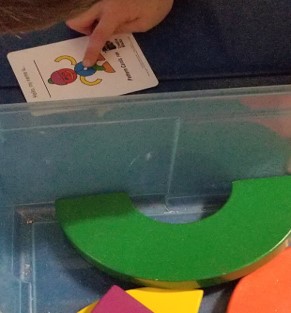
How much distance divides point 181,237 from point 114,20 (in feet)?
1.08

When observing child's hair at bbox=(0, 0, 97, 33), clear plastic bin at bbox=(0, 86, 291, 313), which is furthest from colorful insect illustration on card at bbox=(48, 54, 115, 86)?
child's hair at bbox=(0, 0, 97, 33)

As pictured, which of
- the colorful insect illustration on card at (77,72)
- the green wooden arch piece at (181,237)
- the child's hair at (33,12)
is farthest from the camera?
the colorful insect illustration on card at (77,72)

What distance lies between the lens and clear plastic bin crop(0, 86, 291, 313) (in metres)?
0.71

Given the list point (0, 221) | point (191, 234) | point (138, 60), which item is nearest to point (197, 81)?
point (138, 60)

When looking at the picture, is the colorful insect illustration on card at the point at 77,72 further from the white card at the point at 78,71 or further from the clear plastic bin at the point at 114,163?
the clear plastic bin at the point at 114,163

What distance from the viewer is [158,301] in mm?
702

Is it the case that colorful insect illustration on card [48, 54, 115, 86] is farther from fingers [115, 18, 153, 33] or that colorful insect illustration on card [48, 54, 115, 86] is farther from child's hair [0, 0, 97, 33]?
child's hair [0, 0, 97, 33]

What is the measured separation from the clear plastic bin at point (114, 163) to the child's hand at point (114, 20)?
152mm

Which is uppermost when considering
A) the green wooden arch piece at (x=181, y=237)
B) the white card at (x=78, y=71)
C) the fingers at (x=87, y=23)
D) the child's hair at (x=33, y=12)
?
the child's hair at (x=33, y=12)

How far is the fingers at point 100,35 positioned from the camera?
2.78ft

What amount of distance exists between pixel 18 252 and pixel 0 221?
0.04m

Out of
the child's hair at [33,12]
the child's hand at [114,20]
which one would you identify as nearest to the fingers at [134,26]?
the child's hand at [114,20]

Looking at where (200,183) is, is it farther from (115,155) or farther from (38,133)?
(38,133)

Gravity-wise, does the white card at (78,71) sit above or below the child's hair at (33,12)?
below
